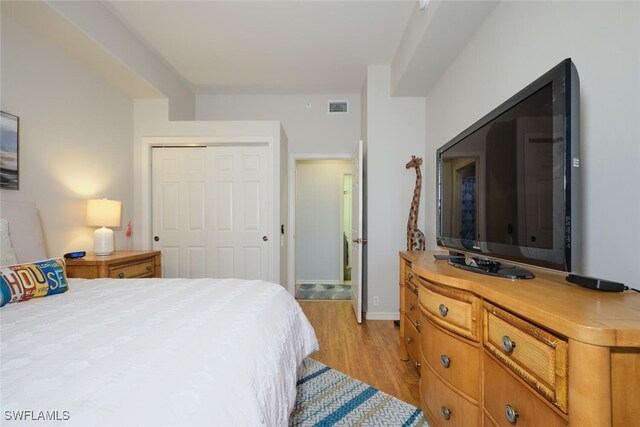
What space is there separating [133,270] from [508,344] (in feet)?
9.61

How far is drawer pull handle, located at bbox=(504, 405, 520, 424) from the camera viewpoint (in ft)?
2.73

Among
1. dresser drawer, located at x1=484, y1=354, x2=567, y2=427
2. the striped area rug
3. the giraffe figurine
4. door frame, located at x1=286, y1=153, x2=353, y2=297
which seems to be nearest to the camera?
dresser drawer, located at x1=484, y1=354, x2=567, y2=427

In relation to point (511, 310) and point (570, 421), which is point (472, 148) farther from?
point (570, 421)

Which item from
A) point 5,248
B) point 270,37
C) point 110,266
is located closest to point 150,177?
point 110,266

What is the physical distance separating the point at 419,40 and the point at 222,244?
115 inches

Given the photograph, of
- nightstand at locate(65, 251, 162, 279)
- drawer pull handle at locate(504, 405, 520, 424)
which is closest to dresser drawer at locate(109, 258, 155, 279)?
nightstand at locate(65, 251, 162, 279)

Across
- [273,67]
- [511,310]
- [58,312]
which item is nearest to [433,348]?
[511,310]

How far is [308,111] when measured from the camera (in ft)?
13.0

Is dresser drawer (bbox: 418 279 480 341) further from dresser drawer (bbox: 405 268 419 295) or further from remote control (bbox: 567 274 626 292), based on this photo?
dresser drawer (bbox: 405 268 419 295)

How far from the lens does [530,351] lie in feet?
2.50

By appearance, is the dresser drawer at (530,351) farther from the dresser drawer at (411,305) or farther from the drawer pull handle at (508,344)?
the dresser drawer at (411,305)

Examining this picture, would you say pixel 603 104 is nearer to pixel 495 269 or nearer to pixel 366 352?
pixel 495 269

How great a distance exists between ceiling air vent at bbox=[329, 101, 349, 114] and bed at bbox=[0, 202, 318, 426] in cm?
316

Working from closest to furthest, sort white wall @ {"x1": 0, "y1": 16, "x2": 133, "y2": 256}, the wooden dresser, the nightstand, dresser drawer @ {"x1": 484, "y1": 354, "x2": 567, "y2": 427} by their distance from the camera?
the wooden dresser → dresser drawer @ {"x1": 484, "y1": 354, "x2": 567, "y2": 427} → white wall @ {"x1": 0, "y1": 16, "x2": 133, "y2": 256} → the nightstand
